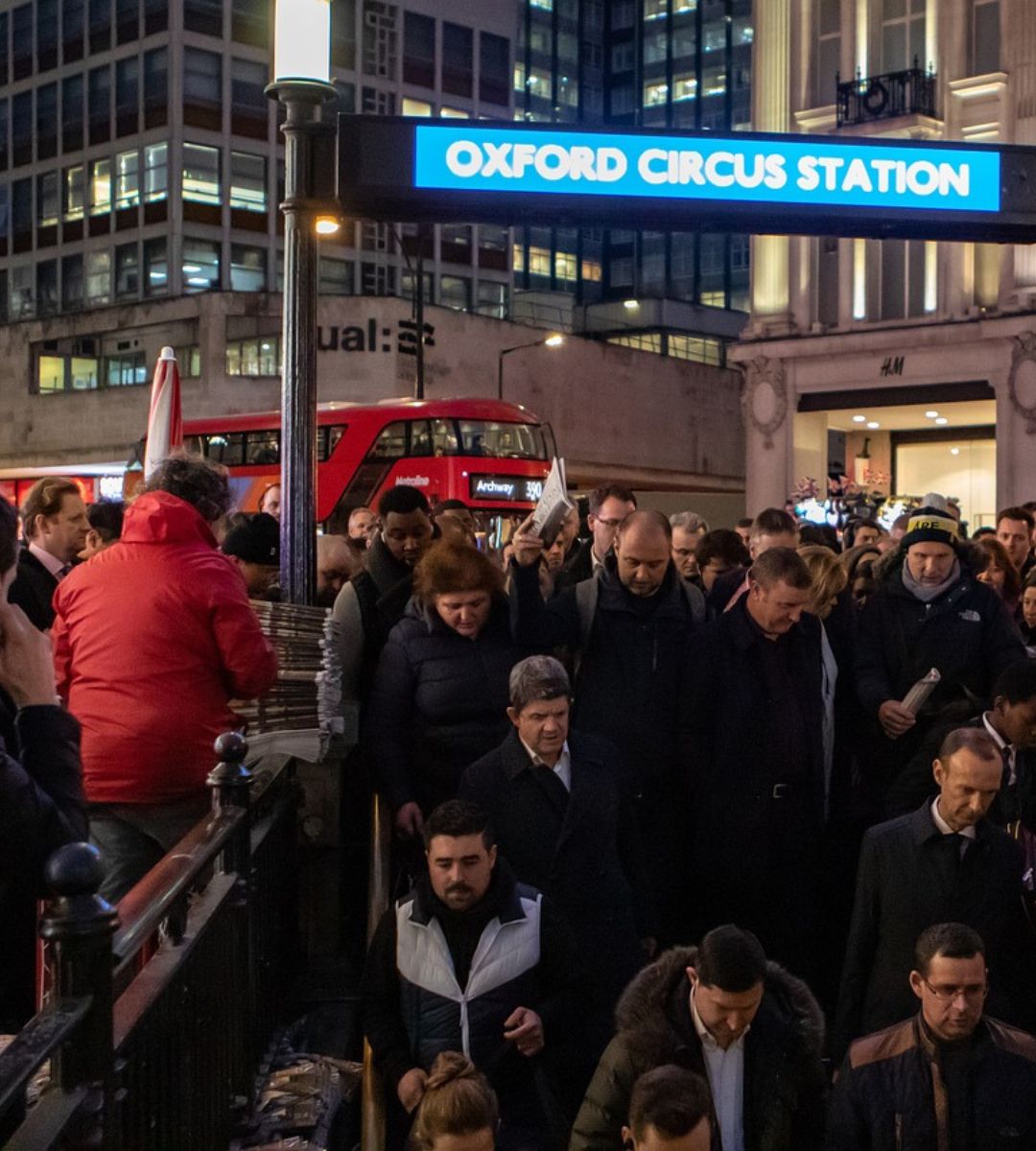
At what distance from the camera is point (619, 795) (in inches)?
238

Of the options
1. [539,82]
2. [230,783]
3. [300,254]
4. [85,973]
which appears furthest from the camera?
[539,82]

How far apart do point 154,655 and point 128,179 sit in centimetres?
6198

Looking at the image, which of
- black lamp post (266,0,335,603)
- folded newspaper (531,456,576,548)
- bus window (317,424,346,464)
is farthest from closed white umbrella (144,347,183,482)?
bus window (317,424,346,464)

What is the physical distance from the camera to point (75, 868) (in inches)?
103

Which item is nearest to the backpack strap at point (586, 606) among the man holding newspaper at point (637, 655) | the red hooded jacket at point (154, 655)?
the man holding newspaper at point (637, 655)

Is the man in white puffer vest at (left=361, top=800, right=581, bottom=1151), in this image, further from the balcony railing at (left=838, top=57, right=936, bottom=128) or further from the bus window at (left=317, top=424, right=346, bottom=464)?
the balcony railing at (left=838, top=57, right=936, bottom=128)

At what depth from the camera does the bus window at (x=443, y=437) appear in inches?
1244

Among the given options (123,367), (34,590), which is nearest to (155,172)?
(123,367)

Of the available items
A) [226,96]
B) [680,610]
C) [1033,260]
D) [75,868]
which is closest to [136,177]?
[226,96]

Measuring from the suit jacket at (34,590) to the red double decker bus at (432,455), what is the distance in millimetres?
23955

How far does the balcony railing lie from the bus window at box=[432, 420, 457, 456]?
1245 centimetres

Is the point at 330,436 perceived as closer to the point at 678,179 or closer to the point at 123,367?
the point at 678,179

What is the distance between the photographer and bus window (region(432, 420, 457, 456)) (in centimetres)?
3161

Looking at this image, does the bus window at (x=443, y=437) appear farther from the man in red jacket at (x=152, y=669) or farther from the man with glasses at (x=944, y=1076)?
the man with glasses at (x=944, y=1076)
